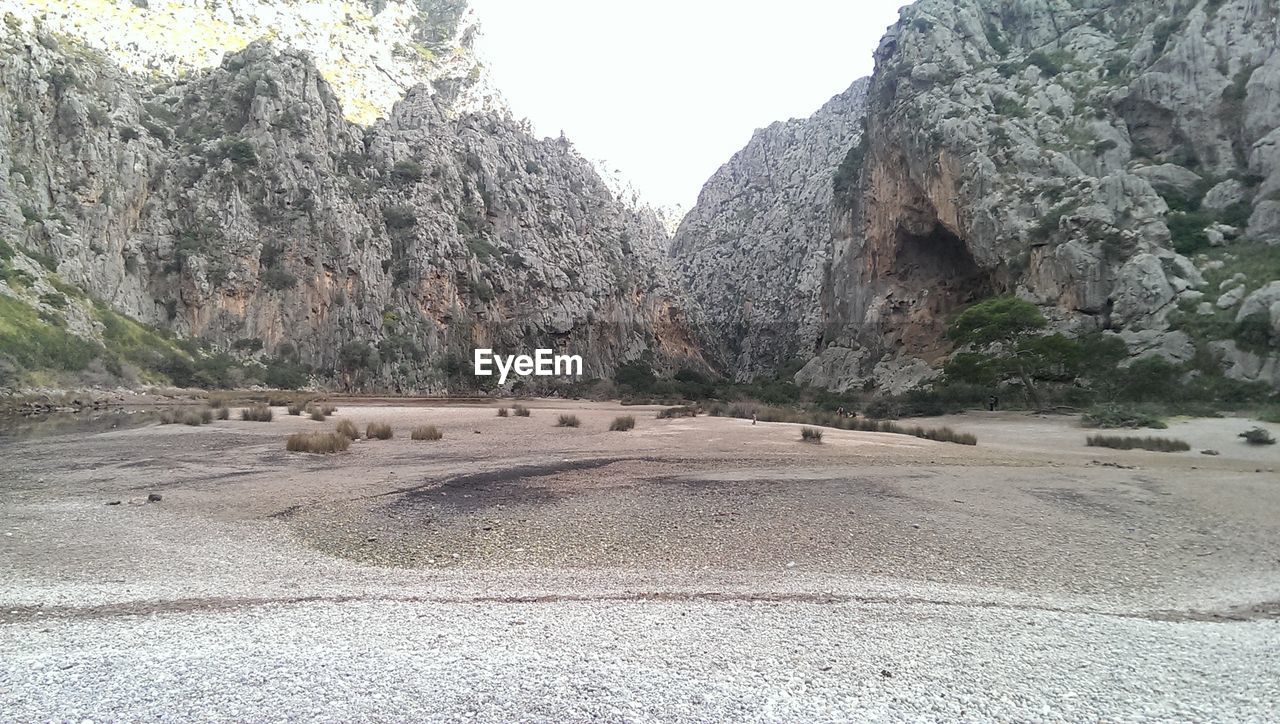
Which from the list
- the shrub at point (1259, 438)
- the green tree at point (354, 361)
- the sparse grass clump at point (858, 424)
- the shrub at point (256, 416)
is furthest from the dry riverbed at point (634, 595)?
the green tree at point (354, 361)

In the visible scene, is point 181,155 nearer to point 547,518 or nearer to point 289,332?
point 289,332

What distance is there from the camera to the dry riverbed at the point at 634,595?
9.76ft

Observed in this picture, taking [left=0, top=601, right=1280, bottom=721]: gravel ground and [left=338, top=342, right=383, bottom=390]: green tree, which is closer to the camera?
[left=0, top=601, right=1280, bottom=721]: gravel ground

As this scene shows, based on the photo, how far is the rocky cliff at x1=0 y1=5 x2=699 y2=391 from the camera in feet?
142

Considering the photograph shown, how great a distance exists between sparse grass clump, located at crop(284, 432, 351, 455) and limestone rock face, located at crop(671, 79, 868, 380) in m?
68.1

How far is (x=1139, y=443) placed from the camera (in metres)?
17.1

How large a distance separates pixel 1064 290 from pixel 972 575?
40003mm

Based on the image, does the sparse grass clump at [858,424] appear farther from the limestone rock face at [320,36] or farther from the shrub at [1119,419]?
the limestone rock face at [320,36]

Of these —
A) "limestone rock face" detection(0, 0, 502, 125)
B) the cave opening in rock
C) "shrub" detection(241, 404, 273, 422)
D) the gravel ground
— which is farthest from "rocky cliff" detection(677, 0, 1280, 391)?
"limestone rock face" detection(0, 0, 502, 125)

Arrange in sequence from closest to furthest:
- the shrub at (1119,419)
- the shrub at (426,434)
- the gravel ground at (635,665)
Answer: the gravel ground at (635,665)
the shrub at (426,434)
the shrub at (1119,419)

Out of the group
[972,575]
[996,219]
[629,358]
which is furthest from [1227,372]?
[629,358]

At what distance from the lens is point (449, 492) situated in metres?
8.88

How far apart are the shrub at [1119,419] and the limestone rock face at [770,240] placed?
172 feet

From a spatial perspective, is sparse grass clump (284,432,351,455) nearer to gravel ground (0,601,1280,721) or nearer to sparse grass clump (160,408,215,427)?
sparse grass clump (160,408,215,427)
